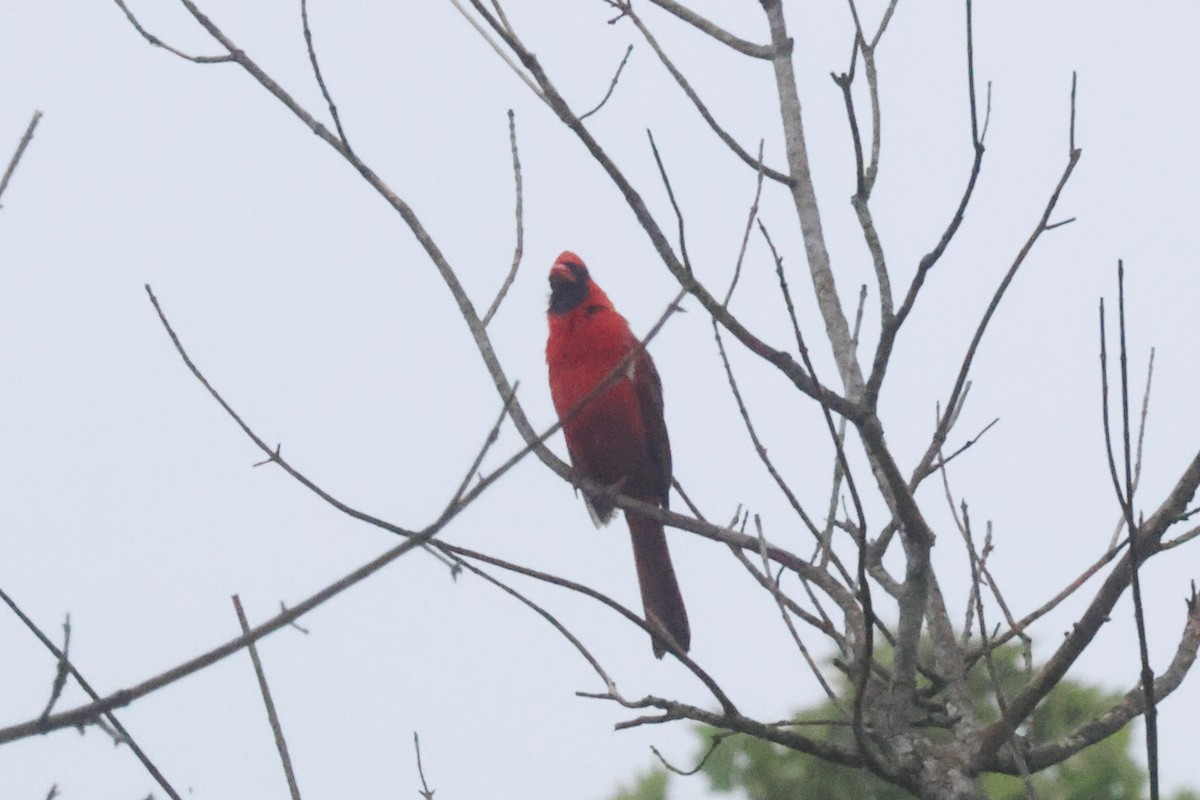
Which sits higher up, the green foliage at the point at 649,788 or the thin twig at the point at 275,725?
the green foliage at the point at 649,788

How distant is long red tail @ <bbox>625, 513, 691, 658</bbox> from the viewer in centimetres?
534

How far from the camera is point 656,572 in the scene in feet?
17.8

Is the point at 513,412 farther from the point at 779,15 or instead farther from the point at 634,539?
the point at 634,539

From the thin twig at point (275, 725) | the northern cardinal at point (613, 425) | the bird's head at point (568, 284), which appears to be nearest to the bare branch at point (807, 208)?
the thin twig at point (275, 725)

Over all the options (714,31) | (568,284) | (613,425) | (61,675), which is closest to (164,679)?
(61,675)

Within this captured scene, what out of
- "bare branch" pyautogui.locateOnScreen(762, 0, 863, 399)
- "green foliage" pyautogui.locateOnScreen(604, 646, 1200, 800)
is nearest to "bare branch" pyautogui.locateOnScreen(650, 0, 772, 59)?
"bare branch" pyautogui.locateOnScreen(762, 0, 863, 399)

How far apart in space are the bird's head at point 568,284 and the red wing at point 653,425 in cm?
32

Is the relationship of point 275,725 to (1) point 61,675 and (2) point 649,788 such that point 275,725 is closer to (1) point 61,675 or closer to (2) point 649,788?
(1) point 61,675

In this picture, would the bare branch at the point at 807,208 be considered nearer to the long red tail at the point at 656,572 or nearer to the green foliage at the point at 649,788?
the long red tail at the point at 656,572

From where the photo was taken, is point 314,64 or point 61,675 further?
point 314,64

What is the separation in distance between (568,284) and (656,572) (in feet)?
3.70

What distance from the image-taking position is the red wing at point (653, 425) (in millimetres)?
5535

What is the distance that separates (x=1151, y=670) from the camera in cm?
207

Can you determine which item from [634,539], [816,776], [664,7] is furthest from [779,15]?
[816,776]
